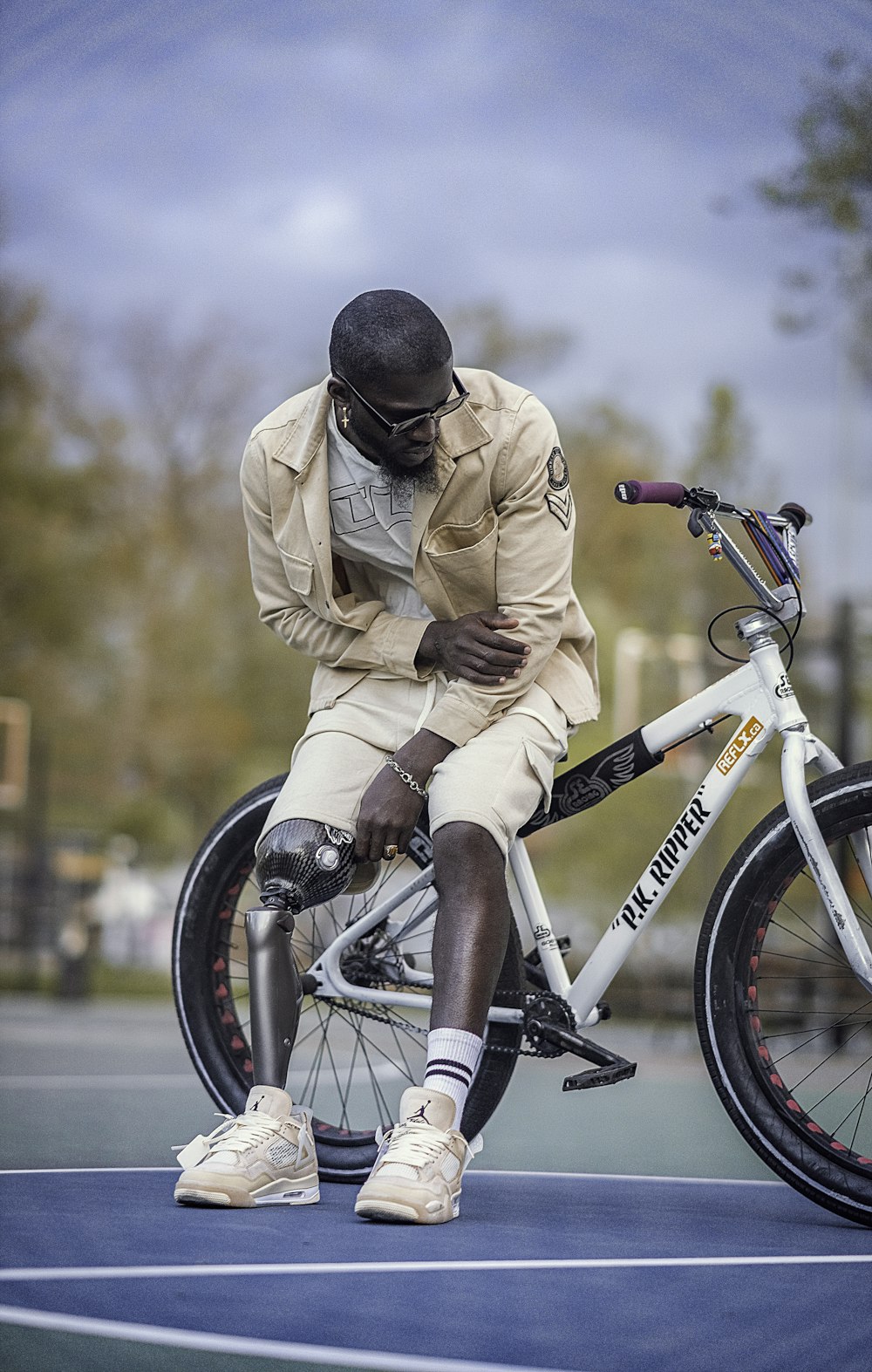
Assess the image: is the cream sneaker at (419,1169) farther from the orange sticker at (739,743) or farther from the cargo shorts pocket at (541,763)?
the orange sticker at (739,743)

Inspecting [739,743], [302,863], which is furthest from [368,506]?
[739,743]

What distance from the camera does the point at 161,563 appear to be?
43.9ft

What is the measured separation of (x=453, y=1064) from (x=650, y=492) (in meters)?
0.98

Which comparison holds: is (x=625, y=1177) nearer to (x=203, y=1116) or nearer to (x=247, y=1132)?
(x=247, y=1132)

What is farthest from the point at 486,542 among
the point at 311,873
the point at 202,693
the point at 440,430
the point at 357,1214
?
the point at 202,693

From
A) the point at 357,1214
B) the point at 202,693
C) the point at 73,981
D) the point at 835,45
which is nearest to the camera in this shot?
the point at 357,1214

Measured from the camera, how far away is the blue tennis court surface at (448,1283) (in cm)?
164

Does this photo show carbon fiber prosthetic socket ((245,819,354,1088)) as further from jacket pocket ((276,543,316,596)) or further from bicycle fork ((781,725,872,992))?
bicycle fork ((781,725,872,992))

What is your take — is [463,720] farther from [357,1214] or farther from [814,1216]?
[814,1216]

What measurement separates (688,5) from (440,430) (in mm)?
9255

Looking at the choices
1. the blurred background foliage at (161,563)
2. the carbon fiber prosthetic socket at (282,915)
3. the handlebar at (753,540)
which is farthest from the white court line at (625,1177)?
the blurred background foliage at (161,563)

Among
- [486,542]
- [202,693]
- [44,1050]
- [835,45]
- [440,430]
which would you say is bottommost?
[44,1050]

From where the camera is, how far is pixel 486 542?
2.60m

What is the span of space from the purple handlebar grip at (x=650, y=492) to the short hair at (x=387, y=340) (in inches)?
14.4
